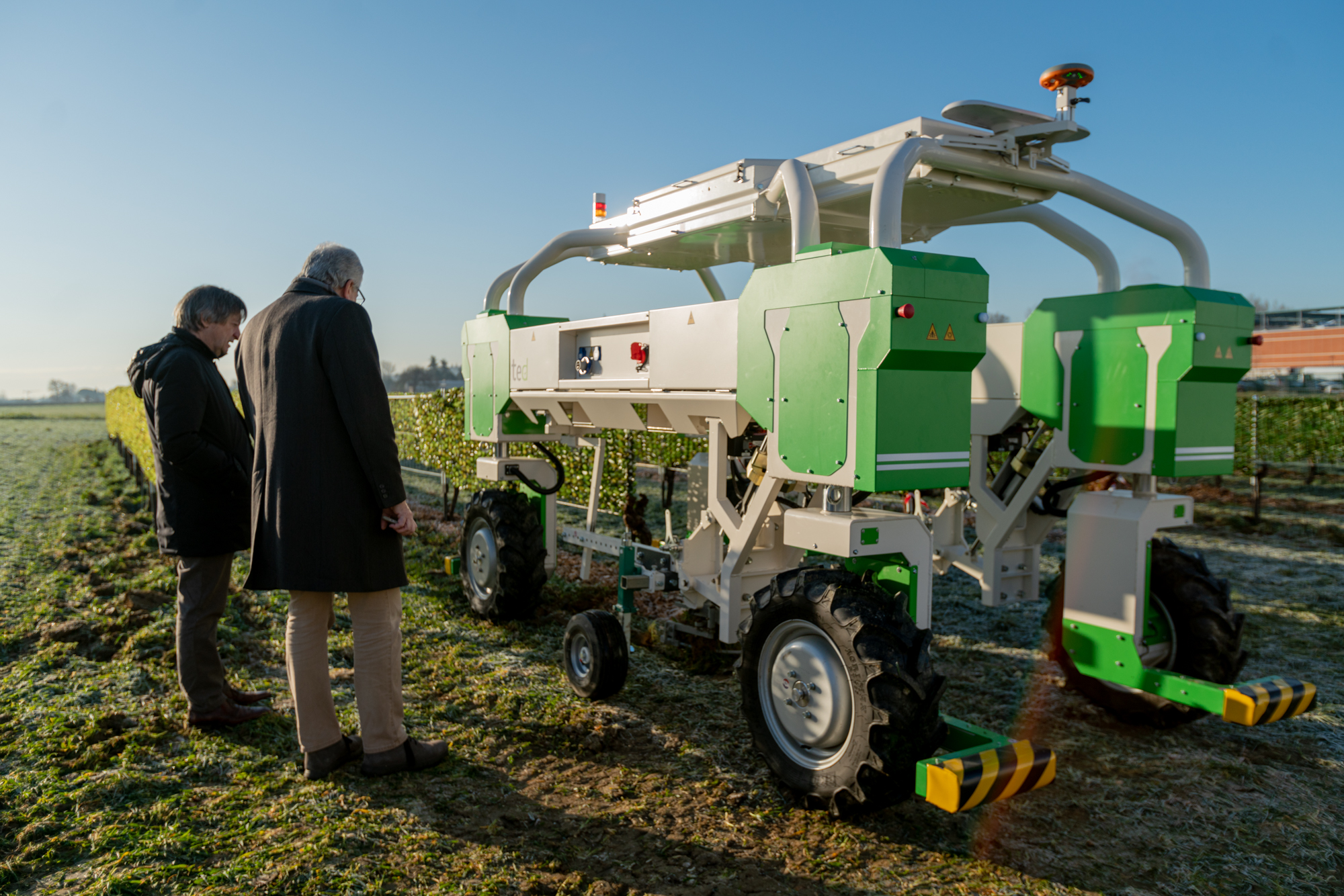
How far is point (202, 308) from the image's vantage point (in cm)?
420

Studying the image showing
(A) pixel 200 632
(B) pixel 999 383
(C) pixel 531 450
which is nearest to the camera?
(A) pixel 200 632

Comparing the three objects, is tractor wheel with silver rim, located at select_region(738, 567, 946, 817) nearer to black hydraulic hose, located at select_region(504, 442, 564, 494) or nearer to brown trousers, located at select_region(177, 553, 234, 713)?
brown trousers, located at select_region(177, 553, 234, 713)

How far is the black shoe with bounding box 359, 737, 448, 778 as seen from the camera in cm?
355

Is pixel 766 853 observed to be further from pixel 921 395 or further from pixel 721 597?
pixel 921 395

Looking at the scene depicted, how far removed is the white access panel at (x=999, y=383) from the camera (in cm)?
463

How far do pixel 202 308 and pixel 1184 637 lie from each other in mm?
5299

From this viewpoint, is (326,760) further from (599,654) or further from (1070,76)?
(1070,76)

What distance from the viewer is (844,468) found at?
301 cm

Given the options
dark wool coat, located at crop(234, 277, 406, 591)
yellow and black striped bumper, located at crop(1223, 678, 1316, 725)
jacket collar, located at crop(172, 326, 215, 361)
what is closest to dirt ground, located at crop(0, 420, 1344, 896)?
yellow and black striped bumper, located at crop(1223, 678, 1316, 725)

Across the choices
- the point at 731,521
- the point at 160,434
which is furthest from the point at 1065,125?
the point at 160,434

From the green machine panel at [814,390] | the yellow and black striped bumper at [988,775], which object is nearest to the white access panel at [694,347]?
the green machine panel at [814,390]

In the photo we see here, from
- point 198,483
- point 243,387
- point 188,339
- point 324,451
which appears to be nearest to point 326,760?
point 324,451

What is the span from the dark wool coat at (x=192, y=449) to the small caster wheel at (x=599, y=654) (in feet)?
5.97

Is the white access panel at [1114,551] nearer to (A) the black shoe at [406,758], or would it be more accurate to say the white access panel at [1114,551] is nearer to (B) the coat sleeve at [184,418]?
(A) the black shoe at [406,758]
